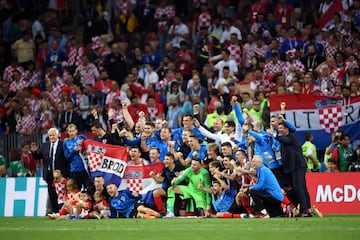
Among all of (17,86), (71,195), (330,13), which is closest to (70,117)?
(17,86)

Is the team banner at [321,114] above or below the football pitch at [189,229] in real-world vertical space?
above

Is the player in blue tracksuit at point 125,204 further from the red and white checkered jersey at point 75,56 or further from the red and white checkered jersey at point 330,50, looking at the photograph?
the red and white checkered jersey at point 75,56

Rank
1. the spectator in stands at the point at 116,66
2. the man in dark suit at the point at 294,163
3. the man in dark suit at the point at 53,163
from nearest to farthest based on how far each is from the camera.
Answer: the man in dark suit at the point at 294,163 < the man in dark suit at the point at 53,163 < the spectator in stands at the point at 116,66

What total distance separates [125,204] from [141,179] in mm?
900

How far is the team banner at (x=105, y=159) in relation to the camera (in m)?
22.6

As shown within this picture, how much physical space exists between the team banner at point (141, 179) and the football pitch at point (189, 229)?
1.72m

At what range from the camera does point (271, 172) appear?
2012 centimetres

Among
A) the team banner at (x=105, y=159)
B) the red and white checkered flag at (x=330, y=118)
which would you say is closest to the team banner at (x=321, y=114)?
the red and white checkered flag at (x=330, y=118)

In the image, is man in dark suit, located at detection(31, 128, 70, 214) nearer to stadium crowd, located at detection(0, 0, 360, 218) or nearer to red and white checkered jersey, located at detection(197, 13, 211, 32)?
stadium crowd, located at detection(0, 0, 360, 218)

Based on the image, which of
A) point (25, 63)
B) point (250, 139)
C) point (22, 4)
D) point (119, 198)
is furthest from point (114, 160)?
point (22, 4)

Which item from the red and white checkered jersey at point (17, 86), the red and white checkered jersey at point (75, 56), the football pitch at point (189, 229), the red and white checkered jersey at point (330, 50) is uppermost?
the red and white checkered jersey at point (75, 56)

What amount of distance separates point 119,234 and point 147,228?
1.24 meters

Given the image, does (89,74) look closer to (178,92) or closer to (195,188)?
(178,92)

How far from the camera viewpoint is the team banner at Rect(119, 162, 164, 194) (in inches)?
874
